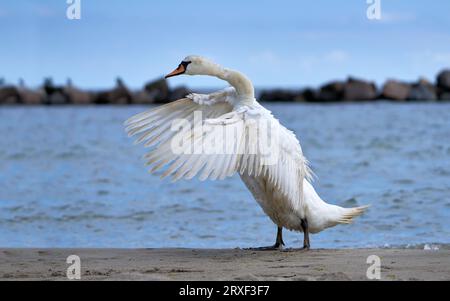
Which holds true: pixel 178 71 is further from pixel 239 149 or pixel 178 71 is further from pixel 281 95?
pixel 281 95

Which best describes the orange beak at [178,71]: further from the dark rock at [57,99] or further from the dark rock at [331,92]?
the dark rock at [57,99]

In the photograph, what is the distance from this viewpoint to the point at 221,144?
7.93 meters

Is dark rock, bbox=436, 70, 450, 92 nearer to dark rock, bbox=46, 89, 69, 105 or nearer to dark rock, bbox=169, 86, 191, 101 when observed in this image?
dark rock, bbox=169, 86, 191, 101

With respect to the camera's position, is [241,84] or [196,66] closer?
[241,84]

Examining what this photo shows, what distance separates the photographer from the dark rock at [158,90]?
2726 inches

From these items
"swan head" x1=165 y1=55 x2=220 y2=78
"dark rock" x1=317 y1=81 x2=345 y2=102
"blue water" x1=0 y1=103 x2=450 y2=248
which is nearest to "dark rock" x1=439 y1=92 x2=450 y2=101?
"dark rock" x1=317 y1=81 x2=345 y2=102

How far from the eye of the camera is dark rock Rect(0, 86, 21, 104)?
6900 centimetres

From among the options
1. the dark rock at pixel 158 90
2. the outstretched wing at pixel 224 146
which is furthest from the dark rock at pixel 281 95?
the outstretched wing at pixel 224 146

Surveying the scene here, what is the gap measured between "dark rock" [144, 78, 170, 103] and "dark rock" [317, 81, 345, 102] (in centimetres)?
1163

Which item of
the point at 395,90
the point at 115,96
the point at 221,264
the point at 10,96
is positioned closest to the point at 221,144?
the point at 221,264

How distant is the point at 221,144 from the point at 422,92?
2198 inches

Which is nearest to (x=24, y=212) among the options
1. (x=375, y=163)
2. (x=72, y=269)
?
(x=72, y=269)

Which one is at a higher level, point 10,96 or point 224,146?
point 224,146
